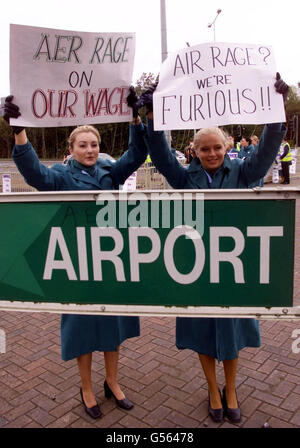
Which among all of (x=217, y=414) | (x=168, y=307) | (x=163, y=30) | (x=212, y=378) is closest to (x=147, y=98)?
(x=168, y=307)

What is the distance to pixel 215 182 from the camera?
2531 millimetres

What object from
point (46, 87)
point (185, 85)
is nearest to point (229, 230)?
point (185, 85)

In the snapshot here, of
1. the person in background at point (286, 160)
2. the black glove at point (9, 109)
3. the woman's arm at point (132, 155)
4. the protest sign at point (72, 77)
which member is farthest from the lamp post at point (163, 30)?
the black glove at point (9, 109)

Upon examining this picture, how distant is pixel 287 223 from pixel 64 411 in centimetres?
205

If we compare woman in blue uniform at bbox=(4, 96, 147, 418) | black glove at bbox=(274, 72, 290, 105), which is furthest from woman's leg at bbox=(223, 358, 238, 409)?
black glove at bbox=(274, 72, 290, 105)

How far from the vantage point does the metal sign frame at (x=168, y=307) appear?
198cm

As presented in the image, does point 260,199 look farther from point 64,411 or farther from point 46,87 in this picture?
point 64,411

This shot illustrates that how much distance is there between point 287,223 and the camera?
6.49 ft

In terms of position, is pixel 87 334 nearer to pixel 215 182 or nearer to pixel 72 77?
pixel 215 182

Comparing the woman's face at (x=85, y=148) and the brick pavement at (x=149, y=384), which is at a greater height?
the woman's face at (x=85, y=148)

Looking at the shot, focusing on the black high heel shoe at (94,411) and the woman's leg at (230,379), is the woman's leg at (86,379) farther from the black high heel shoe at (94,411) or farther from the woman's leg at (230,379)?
the woman's leg at (230,379)

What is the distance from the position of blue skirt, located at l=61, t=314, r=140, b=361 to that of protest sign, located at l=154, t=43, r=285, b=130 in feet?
4.46

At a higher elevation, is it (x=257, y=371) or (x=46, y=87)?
(x=46, y=87)

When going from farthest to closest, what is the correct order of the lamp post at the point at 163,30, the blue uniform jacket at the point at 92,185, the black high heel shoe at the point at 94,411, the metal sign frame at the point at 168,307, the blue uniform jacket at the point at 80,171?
the lamp post at the point at 163,30
the black high heel shoe at the point at 94,411
the blue uniform jacket at the point at 92,185
the blue uniform jacket at the point at 80,171
the metal sign frame at the point at 168,307
